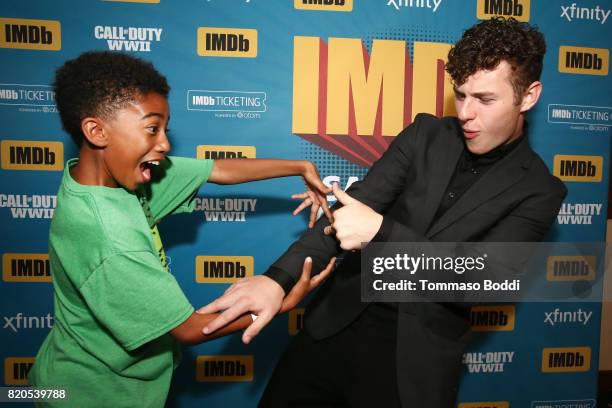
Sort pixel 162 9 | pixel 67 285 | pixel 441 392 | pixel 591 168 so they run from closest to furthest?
pixel 67 285
pixel 441 392
pixel 162 9
pixel 591 168

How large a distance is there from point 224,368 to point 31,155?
1.46 metres

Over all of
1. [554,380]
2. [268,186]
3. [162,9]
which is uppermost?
[162,9]

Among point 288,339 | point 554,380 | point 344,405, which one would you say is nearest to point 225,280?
point 288,339

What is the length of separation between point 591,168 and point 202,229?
7.16 ft

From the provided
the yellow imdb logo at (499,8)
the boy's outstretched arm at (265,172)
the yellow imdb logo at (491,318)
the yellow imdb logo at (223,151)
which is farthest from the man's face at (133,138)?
the yellow imdb logo at (491,318)

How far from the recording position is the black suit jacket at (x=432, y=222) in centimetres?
126

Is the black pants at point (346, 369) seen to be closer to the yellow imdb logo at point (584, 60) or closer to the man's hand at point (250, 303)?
the man's hand at point (250, 303)

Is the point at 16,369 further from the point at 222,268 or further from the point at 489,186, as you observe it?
the point at 489,186

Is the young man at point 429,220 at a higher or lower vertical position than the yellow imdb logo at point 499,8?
lower

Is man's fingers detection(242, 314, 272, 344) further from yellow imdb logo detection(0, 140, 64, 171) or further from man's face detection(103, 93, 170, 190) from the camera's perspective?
yellow imdb logo detection(0, 140, 64, 171)

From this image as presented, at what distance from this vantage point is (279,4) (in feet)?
6.93

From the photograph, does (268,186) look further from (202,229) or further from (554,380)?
(554,380)

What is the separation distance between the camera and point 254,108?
2143 millimetres

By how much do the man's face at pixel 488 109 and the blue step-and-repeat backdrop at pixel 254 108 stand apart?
3.08 feet
